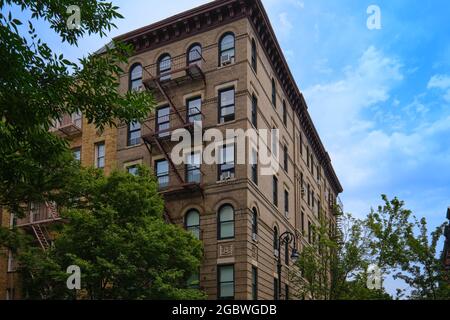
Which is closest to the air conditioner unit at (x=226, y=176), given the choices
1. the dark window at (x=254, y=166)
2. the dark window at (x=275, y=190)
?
the dark window at (x=254, y=166)

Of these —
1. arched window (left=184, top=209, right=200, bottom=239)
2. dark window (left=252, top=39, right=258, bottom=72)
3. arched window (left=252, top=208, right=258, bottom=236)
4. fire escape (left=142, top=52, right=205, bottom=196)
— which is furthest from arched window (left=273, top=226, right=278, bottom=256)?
dark window (left=252, top=39, right=258, bottom=72)

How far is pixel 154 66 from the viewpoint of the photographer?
35.6 meters

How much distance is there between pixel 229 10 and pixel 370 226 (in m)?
14.9

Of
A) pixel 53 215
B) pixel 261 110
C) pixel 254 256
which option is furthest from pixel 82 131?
pixel 254 256

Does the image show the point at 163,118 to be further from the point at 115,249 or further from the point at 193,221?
the point at 115,249

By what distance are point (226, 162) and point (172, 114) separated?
16.0ft

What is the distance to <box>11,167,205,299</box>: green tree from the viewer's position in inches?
895

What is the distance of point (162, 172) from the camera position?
33.3 meters

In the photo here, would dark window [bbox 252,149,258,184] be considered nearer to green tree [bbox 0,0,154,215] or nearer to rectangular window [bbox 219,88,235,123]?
rectangular window [bbox 219,88,235,123]

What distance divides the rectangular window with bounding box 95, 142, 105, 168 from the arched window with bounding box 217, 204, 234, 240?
31.6 feet

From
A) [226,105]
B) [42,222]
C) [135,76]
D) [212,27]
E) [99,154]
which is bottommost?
[42,222]

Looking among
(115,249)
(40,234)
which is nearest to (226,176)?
(115,249)

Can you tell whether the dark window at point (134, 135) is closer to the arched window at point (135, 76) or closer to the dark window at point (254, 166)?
the arched window at point (135, 76)
